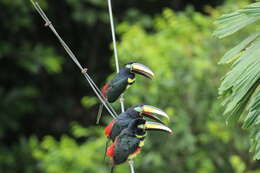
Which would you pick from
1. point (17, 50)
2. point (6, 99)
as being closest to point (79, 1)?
point (17, 50)

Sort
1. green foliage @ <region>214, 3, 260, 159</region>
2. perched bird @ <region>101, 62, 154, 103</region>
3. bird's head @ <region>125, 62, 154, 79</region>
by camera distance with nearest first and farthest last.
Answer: green foliage @ <region>214, 3, 260, 159</region>, bird's head @ <region>125, 62, 154, 79</region>, perched bird @ <region>101, 62, 154, 103</region>

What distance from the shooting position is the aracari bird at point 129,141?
2750 millimetres

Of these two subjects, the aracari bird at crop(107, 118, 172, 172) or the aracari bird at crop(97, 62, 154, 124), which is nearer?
the aracari bird at crop(107, 118, 172, 172)

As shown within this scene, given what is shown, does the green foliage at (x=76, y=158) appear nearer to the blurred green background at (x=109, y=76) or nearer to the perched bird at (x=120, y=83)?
the blurred green background at (x=109, y=76)

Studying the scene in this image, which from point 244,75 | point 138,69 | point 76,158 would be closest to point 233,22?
point 244,75

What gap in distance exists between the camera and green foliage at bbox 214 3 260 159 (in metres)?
2.22

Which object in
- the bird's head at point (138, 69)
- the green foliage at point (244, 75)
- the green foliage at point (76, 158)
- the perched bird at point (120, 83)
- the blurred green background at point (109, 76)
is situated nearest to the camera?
the green foliage at point (244, 75)

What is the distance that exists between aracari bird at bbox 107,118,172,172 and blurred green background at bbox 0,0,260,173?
90.9 inches

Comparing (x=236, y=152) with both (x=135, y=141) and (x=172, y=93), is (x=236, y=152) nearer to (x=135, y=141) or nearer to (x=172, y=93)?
(x=172, y=93)

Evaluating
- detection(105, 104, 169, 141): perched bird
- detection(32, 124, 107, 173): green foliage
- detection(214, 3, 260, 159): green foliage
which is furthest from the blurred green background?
detection(214, 3, 260, 159): green foliage

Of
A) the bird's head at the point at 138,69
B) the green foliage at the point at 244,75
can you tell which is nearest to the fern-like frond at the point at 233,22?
the green foliage at the point at 244,75

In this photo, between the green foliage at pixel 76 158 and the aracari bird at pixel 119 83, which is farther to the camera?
the green foliage at pixel 76 158

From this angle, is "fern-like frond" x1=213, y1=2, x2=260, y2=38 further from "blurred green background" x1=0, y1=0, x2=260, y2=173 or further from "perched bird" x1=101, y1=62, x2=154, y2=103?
"blurred green background" x1=0, y1=0, x2=260, y2=173

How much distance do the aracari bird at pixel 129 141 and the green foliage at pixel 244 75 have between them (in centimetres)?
42
